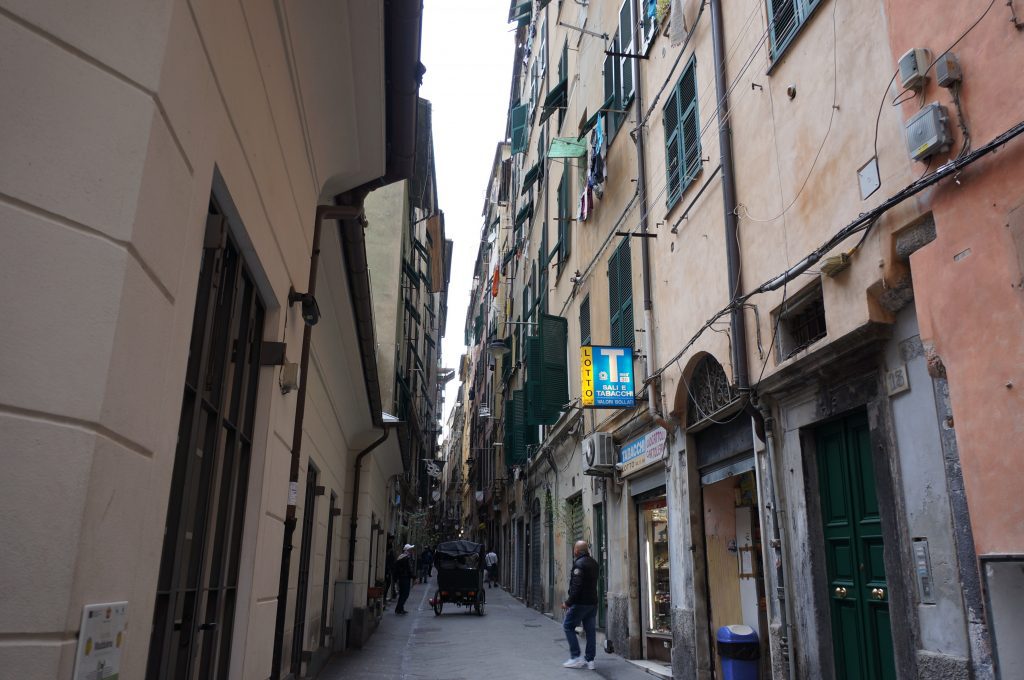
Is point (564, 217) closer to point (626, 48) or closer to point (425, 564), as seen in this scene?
point (626, 48)

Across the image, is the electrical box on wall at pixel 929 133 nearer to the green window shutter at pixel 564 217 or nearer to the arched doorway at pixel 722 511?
the arched doorway at pixel 722 511

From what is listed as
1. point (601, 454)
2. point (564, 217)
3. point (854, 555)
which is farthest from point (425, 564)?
point (854, 555)

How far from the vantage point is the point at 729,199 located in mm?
7984

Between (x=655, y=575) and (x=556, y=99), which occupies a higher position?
(x=556, y=99)

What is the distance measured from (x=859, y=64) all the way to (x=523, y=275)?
63.1 feet

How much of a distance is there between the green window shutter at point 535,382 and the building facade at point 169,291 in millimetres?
9998

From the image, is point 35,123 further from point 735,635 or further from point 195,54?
point 735,635

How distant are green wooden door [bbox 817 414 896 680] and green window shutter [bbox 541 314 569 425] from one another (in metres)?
9.65

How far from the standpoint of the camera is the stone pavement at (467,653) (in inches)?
375

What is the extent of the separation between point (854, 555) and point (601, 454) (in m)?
6.46

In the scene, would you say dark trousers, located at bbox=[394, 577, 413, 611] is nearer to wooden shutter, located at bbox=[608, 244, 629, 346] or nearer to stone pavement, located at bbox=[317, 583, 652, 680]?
stone pavement, located at bbox=[317, 583, 652, 680]

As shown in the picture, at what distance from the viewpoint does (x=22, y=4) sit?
2096 millimetres

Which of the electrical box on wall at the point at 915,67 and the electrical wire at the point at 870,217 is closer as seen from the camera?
the electrical wire at the point at 870,217

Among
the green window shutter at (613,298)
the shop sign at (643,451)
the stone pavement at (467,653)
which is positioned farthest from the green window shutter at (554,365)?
the stone pavement at (467,653)
